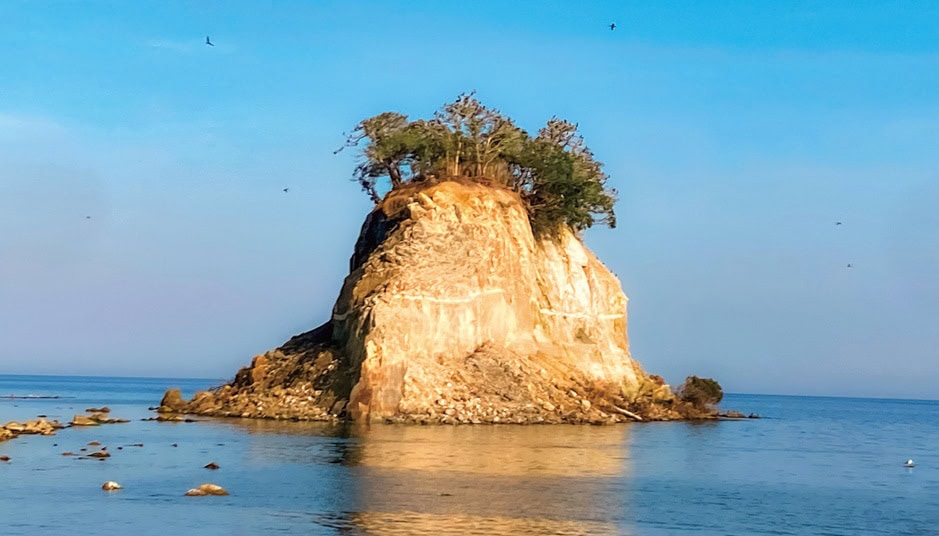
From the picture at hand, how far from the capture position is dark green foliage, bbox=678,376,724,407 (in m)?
83.2

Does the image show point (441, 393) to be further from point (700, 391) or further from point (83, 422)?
point (700, 391)

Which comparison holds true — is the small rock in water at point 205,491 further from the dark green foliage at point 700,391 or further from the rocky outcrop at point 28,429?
the dark green foliage at point 700,391

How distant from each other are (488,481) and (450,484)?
60.1 inches

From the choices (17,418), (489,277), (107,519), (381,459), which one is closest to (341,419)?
(489,277)

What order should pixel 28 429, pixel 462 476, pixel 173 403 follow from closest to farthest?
pixel 462 476 → pixel 28 429 → pixel 173 403

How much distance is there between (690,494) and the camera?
37906 mm

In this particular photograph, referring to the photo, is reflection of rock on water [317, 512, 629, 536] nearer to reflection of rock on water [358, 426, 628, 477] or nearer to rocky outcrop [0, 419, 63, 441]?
reflection of rock on water [358, 426, 628, 477]

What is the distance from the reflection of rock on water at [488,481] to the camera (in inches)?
1168

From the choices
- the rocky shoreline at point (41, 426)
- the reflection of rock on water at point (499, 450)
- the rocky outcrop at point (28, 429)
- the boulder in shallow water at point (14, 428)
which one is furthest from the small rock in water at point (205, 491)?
the boulder in shallow water at point (14, 428)

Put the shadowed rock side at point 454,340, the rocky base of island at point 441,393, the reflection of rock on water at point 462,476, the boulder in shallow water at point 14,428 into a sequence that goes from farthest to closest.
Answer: the rocky base of island at point 441,393
the shadowed rock side at point 454,340
the boulder in shallow water at point 14,428
the reflection of rock on water at point 462,476

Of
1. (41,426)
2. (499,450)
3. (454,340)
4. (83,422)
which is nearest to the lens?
(499,450)

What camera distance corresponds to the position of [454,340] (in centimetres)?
6406

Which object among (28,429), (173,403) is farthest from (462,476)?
(173,403)

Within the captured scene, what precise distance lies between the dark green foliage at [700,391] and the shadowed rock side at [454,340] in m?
5.22
